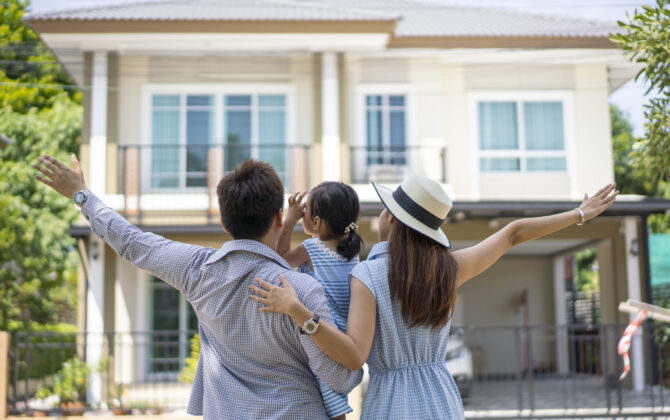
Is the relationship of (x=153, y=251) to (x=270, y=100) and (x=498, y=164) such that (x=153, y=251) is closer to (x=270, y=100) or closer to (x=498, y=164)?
(x=270, y=100)

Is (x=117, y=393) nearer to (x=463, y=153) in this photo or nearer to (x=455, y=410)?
(x=463, y=153)

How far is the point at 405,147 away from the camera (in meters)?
13.7

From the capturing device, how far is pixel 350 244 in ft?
8.95

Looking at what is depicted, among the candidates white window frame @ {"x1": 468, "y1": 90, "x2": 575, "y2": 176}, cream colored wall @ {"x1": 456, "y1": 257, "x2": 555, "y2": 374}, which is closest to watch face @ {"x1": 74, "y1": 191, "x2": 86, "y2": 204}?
white window frame @ {"x1": 468, "y1": 90, "x2": 575, "y2": 176}

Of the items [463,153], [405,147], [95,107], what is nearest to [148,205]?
[95,107]

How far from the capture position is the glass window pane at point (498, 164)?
14555 millimetres

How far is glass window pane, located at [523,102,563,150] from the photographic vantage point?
14617 millimetres

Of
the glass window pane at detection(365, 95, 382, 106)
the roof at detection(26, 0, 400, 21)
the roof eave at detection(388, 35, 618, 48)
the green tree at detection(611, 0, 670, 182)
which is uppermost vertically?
the roof at detection(26, 0, 400, 21)

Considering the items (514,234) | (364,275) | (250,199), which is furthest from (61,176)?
(514,234)

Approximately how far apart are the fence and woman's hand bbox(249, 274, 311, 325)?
295 inches

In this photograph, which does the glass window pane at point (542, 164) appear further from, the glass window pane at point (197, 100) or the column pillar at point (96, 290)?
the column pillar at point (96, 290)

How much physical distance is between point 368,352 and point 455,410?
39cm

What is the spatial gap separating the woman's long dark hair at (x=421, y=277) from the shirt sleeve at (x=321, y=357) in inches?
10.9

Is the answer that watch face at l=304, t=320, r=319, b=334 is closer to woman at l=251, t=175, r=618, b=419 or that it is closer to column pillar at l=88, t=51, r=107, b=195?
woman at l=251, t=175, r=618, b=419
